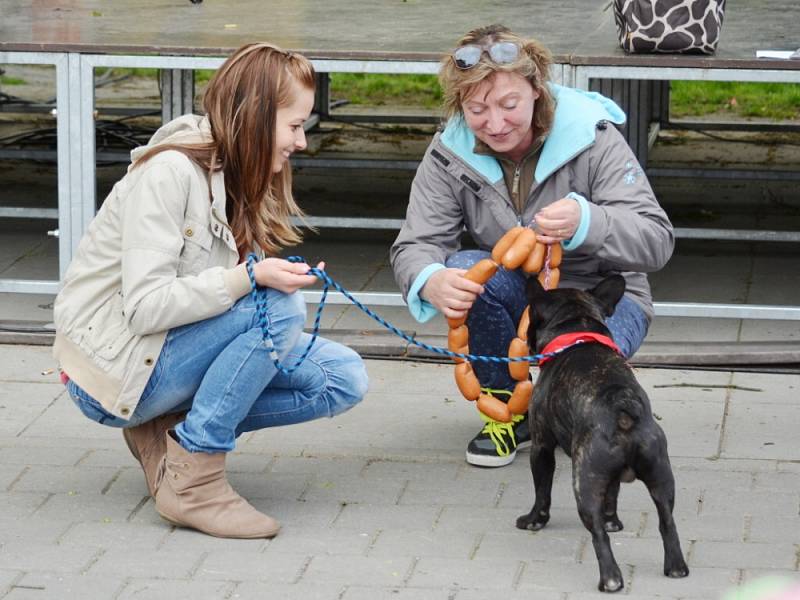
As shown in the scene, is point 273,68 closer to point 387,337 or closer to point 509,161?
point 509,161

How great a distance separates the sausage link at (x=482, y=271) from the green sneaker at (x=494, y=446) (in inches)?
22.4

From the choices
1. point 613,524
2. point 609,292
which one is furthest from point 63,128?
point 613,524

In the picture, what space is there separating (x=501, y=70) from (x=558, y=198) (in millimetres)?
492

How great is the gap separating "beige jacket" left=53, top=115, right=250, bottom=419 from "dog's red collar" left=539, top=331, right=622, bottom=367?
0.83m

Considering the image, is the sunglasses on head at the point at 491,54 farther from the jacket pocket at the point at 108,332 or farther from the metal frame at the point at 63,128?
the metal frame at the point at 63,128

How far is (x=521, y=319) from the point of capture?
4219 millimetres

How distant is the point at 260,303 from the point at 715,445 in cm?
174

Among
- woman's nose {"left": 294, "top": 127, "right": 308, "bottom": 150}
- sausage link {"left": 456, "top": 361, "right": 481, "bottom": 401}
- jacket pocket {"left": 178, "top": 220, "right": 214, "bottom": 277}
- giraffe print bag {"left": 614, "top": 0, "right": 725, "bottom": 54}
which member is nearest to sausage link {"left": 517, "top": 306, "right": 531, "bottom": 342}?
sausage link {"left": 456, "top": 361, "right": 481, "bottom": 401}

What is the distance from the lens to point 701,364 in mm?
5539

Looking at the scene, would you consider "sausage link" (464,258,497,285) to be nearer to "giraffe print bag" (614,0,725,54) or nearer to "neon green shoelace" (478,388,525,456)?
"neon green shoelace" (478,388,525,456)

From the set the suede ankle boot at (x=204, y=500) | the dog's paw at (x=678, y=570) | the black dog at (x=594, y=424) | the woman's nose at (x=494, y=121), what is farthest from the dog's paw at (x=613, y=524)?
the woman's nose at (x=494, y=121)

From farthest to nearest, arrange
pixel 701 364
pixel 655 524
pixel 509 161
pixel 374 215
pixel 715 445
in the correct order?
pixel 374 215
pixel 701 364
pixel 715 445
pixel 509 161
pixel 655 524

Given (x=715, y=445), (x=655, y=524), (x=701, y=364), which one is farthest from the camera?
(x=701, y=364)

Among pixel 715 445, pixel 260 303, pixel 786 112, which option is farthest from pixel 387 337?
pixel 786 112
